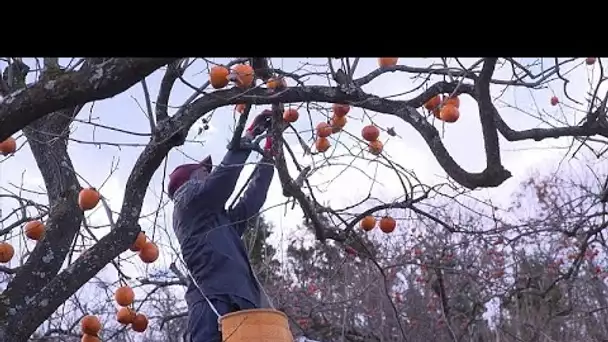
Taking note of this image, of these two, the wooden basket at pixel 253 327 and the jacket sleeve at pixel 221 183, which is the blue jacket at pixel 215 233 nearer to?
the jacket sleeve at pixel 221 183

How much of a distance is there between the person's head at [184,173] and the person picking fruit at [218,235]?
4 centimetres

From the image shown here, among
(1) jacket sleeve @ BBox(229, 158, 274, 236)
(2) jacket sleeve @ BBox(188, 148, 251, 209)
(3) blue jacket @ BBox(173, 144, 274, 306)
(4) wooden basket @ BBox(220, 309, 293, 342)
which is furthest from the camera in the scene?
(1) jacket sleeve @ BBox(229, 158, 274, 236)

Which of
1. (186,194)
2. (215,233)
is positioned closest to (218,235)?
(215,233)

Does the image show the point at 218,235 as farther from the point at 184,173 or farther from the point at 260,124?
the point at 260,124

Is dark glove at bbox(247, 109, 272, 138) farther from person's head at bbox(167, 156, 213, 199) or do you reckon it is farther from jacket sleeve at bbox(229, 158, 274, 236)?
person's head at bbox(167, 156, 213, 199)

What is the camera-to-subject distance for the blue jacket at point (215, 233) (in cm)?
352

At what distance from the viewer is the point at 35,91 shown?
2.39 meters

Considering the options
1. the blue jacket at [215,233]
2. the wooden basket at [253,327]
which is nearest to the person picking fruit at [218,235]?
the blue jacket at [215,233]

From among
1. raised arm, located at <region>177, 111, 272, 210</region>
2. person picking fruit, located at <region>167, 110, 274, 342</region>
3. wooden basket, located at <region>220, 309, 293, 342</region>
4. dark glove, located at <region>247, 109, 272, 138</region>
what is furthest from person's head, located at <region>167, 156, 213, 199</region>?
wooden basket, located at <region>220, 309, 293, 342</region>

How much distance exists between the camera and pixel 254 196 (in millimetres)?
3750

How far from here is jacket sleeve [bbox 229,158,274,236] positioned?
12.3 feet

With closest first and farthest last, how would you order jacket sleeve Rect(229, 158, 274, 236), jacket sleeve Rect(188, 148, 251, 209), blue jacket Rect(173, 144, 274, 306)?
1. jacket sleeve Rect(188, 148, 251, 209)
2. blue jacket Rect(173, 144, 274, 306)
3. jacket sleeve Rect(229, 158, 274, 236)

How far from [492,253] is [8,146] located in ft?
19.9

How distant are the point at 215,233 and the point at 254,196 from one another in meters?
0.25
